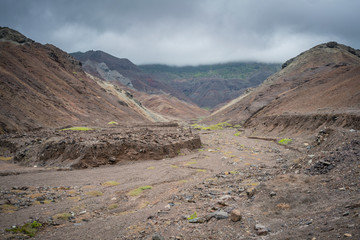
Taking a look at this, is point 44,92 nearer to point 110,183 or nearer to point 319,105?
point 110,183

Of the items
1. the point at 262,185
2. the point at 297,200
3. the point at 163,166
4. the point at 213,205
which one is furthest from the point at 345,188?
the point at 163,166

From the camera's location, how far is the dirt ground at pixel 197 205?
595 centimetres

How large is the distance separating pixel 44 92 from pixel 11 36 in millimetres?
24333

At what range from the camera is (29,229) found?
7336 millimetres

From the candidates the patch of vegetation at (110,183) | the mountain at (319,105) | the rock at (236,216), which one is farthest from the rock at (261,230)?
the mountain at (319,105)

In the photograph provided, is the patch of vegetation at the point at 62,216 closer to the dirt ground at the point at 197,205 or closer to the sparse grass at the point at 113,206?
the dirt ground at the point at 197,205

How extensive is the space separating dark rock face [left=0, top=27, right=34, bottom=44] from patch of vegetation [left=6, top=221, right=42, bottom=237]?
68.7 m

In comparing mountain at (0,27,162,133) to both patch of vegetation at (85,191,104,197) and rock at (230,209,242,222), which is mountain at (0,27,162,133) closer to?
patch of vegetation at (85,191,104,197)

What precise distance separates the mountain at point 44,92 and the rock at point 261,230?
34.3m

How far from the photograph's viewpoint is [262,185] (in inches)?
347

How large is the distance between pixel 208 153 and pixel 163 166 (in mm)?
7125

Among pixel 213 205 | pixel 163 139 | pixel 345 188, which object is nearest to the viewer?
pixel 345 188

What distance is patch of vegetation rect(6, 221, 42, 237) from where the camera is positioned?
7.15 metres

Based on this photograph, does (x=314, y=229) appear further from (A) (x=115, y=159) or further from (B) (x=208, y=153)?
(B) (x=208, y=153)
